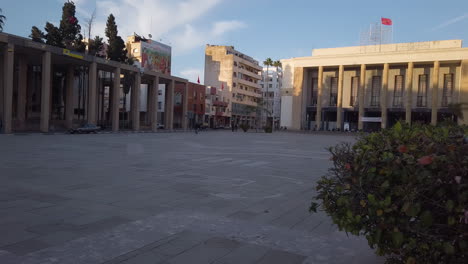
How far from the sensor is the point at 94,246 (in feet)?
14.0

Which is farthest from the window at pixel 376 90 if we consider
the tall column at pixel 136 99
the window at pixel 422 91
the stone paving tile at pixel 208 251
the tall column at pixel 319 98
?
the stone paving tile at pixel 208 251

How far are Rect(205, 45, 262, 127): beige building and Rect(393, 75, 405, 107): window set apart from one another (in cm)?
3673

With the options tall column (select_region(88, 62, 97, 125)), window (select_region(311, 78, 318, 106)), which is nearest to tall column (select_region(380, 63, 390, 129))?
window (select_region(311, 78, 318, 106))

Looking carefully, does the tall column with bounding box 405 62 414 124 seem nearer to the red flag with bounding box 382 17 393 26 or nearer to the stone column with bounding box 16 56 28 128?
the red flag with bounding box 382 17 393 26

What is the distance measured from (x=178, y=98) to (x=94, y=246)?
6739 cm

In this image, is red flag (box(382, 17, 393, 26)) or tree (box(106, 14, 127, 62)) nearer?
tree (box(106, 14, 127, 62))

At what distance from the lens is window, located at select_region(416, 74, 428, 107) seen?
2420 inches

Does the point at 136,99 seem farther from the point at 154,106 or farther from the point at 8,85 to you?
the point at 8,85

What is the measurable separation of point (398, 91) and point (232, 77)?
37.3m

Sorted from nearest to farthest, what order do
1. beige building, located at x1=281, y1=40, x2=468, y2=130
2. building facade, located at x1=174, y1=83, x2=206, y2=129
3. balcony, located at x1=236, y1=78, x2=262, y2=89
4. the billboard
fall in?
beige building, located at x1=281, y1=40, x2=468, y2=130 < the billboard < building facade, located at x1=174, y1=83, x2=206, y2=129 < balcony, located at x1=236, y1=78, x2=262, y2=89

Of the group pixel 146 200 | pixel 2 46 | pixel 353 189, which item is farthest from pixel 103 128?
pixel 353 189

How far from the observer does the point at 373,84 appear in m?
66.0

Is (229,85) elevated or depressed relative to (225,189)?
elevated

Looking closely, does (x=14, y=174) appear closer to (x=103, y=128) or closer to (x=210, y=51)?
(x=103, y=128)
